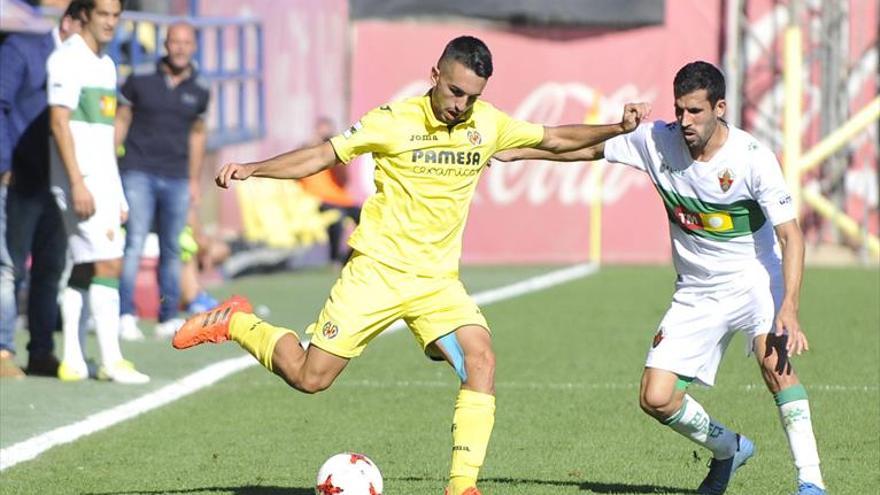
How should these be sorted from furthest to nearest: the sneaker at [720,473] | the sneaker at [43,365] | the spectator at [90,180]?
the sneaker at [43,365] → the spectator at [90,180] → the sneaker at [720,473]

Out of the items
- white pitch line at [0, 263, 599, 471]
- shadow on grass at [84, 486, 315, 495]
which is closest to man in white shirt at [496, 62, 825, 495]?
shadow on grass at [84, 486, 315, 495]

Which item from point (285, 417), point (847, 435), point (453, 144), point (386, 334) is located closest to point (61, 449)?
point (285, 417)

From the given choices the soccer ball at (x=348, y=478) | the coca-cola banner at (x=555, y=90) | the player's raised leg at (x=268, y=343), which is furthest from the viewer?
the coca-cola banner at (x=555, y=90)

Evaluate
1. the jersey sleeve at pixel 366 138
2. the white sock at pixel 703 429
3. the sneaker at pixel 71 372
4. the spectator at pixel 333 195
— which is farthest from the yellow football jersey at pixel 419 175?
the spectator at pixel 333 195

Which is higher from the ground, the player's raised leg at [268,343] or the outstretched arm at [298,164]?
the outstretched arm at [298,164]

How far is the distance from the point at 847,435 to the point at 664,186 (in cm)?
199

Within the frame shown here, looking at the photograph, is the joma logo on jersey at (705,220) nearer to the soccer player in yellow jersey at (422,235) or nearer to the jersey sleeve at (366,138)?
the soccer player in yellow jersey at (422,235)

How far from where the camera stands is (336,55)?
75.3ft

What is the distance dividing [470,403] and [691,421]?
983mm

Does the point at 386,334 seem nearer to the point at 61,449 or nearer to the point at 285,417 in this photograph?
the point at 285,417

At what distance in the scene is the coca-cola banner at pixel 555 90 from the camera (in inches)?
917

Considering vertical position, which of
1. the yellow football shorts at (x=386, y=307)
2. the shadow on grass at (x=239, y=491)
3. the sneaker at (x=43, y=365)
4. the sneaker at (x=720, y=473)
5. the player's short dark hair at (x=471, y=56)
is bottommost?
the sneaker at (x=43, y=365)

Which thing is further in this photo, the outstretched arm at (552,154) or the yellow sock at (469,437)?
the outstretched arm at (552,154)

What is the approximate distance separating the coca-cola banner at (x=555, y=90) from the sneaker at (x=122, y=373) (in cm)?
1294
